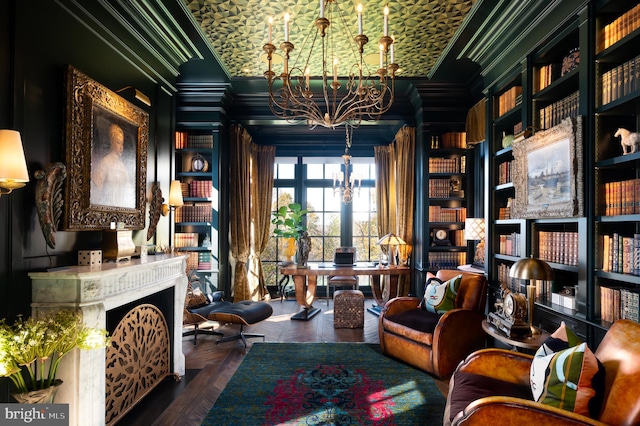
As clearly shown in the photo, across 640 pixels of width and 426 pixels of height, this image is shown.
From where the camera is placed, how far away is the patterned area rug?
2.54 meters

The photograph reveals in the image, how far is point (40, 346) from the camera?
6.13ft

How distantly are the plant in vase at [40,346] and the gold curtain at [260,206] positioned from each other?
4206 mm

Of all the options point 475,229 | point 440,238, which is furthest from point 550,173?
point 440,238

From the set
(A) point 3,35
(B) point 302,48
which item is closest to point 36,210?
(A) point 3,35

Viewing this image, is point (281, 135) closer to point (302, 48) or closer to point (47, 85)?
point (302, 48)

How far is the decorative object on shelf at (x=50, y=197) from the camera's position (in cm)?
209

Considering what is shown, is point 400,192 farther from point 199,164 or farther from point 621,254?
point 621,254


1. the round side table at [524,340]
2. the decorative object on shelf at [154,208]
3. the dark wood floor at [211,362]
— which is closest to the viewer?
the round side table at [524,340]

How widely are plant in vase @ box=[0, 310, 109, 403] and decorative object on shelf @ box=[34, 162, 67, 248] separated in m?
0.49

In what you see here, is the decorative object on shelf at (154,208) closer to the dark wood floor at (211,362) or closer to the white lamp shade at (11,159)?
the dark wood floor at (211,362)

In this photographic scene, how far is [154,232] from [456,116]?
426cm
